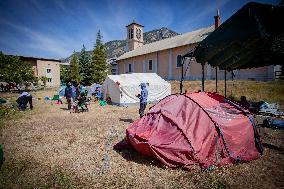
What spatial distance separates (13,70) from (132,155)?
32.6 meters

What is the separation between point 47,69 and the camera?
5369 cm

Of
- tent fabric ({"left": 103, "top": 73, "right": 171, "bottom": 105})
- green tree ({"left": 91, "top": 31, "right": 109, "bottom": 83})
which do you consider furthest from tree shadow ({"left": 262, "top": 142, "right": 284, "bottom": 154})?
green tree ({"left": 91, "top": 31, "right": 109, "bottom": 83})

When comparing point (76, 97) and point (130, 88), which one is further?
point (130, 88)

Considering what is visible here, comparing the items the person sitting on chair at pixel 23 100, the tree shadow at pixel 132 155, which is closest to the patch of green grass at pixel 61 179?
the tree shadow at pixel 132 155

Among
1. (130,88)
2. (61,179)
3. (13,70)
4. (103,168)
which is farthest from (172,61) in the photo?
(61,179)

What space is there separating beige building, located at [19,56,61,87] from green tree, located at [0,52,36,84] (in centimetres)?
1856

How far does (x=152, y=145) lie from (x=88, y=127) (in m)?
5.08

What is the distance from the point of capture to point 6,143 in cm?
716

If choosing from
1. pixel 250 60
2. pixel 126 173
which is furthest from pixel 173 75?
pixel 126 173

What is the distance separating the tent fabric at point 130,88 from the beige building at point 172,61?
3049 millimetres

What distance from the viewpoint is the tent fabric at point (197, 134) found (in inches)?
195

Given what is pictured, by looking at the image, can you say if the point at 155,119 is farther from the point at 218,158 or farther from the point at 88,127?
the point at 88,127

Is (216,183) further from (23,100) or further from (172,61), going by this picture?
(172,61)

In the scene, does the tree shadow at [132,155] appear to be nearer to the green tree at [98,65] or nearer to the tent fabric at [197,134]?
the tent fabric at [197,134]
